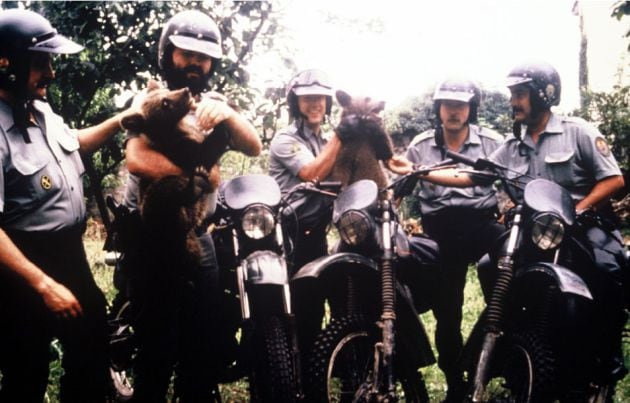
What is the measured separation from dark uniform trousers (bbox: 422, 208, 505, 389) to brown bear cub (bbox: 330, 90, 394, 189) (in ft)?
2.47

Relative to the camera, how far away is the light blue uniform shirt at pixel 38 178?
3217 mm

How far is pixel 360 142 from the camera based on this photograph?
14.5ft

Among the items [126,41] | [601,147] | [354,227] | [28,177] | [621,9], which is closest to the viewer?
[28,177]

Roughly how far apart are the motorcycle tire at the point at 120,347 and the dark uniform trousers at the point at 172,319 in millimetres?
655

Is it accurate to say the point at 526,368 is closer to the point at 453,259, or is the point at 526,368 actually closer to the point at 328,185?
the point at 453,259

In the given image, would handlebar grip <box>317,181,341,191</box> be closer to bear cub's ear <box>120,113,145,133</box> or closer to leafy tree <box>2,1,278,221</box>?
bear cub's ear <box>120,113,145,133</box>

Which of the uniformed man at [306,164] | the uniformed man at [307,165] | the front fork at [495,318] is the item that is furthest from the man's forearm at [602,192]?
the uniformed man at [306,164]

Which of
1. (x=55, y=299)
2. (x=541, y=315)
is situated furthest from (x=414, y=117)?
(x=55, y=299)

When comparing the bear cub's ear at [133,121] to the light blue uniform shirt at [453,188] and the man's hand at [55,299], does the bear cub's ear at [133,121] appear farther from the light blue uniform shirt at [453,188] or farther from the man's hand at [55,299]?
the light blue uniform shirt at [453,188]

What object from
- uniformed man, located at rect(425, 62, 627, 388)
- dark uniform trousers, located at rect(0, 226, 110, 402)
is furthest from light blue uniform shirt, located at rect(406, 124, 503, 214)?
dark uniform trousers, located at rect(0, 226, 110, 402)

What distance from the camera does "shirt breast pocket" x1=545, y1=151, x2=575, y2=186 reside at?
4516 mm

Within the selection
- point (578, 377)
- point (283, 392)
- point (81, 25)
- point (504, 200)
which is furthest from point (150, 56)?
point (504, 200)

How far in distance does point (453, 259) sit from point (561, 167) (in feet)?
3.63

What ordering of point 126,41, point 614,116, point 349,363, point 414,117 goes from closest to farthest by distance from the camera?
point 349,363 → point 126,41 → point 614,116 → point 414,117
